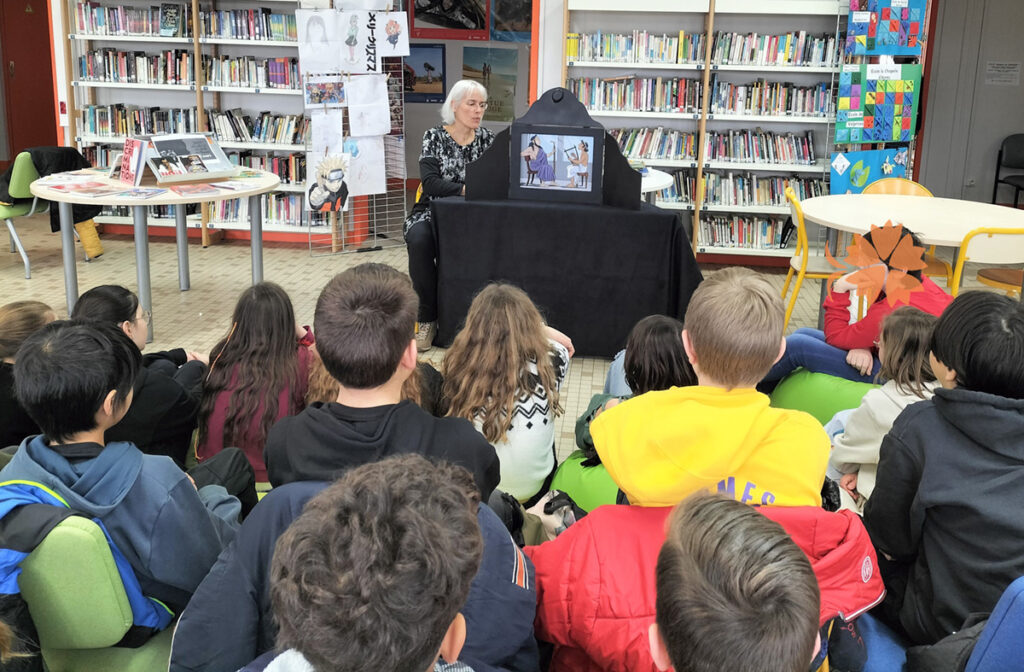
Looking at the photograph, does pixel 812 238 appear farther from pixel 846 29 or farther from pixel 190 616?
pixel 190 616

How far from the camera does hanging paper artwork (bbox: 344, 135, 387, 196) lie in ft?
22.5

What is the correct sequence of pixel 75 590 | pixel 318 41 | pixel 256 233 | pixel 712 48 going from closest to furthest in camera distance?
pixel 75 590, pixel 256 233, pixel 318 41, pixel 712 48

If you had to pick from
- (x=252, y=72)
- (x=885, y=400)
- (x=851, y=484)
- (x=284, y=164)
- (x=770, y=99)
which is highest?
(x=252, y=72)

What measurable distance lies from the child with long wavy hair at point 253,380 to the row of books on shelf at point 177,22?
190 inches

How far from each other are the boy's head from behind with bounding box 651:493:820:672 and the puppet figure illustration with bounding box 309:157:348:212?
19.5ft

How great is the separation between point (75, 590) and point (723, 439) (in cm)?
109

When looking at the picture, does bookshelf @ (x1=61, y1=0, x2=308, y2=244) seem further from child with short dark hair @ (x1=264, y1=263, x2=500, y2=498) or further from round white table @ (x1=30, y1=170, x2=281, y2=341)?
child with short dark hair @ (x1=264, y1=263, x2=500, y2=498)

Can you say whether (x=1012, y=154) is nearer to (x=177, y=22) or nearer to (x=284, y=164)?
(x=284, y=164)

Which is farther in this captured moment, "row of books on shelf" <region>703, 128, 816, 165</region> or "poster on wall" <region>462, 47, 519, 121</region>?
"poster on wall" <region>462, 47, 519, 121</region>

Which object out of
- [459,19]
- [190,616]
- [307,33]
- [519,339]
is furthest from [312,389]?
[459,19]

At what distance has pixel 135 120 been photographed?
288 inches

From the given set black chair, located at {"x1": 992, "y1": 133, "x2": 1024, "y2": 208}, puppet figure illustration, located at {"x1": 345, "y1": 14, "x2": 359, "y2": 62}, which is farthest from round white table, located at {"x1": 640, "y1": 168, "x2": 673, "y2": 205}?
black chair, located at {"x1": 992, "y1": 133, "x2": 1024, "y2": 208}

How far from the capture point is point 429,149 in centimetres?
531

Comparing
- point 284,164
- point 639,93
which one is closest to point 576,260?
point 639,93
